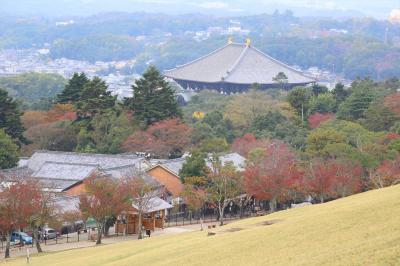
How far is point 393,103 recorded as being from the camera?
5578 cm

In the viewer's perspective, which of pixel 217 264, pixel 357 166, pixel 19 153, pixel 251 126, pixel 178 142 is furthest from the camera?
pixel 251 126

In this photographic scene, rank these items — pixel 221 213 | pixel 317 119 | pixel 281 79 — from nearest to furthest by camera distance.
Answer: pixel 221 213, pixel 317 119, pixel 281 79

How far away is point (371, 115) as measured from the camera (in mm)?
54438

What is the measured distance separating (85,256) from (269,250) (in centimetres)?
835

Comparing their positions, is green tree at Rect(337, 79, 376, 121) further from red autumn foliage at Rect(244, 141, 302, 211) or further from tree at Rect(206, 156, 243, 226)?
tree at Rect(206, 156, 243, 226)

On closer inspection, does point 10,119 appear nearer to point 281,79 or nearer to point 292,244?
point 292,244

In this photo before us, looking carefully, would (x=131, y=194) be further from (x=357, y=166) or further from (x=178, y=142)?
(x=178, y=142)

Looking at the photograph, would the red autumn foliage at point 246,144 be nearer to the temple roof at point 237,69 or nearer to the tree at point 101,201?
the tree at point 101,201

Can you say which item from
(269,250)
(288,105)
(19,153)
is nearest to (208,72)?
(288,105)

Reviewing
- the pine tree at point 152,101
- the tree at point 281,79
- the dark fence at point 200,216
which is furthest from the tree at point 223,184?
the tree at point 281,79

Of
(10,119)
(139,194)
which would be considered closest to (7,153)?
(10,119)

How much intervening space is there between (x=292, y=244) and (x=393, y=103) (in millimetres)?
35276

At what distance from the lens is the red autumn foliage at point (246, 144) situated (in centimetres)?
4960

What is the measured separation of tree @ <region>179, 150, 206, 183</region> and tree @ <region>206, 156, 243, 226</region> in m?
1.02
